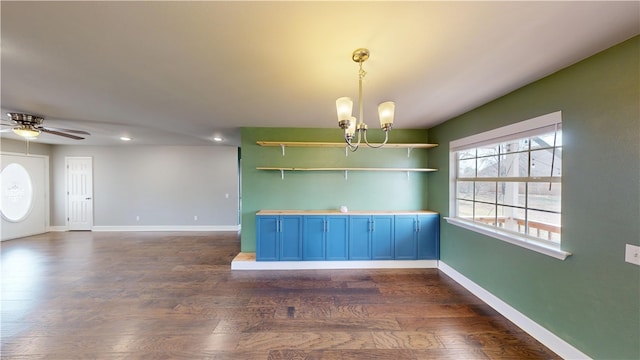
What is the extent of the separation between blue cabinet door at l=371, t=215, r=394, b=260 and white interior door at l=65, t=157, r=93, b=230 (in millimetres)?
7632

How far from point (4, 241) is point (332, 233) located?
7.53 m

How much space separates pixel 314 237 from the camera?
3670 millimetres

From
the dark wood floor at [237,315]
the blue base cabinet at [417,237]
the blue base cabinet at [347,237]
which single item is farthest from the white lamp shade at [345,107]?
the blue base cabinet at [417,237]

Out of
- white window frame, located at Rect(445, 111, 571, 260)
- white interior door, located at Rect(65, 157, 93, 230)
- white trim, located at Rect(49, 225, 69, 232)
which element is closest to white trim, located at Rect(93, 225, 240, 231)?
white interior door, located at Rect(65, 157, 93, 230)

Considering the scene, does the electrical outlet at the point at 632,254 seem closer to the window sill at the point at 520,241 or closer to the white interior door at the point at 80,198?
the window sill at the point at 520,241

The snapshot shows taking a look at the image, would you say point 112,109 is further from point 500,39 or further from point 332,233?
point 500,39

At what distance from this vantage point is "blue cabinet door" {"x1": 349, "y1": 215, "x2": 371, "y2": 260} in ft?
12.1

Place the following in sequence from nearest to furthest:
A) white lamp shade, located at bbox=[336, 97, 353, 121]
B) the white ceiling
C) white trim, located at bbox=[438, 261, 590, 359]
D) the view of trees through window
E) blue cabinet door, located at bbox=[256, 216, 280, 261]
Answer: the white ceiling, white lamp shade, located at bbox=[336, 97, 353, 121], white trim, located at bbox=[438, 261, 590, 359], the view of trees through window, blue cabinet door, located at bbox=[256, 216, 280, 261]

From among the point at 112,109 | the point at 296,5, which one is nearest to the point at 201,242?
the point at 112,109

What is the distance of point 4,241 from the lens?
201 inches

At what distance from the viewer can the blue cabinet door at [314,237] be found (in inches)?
144

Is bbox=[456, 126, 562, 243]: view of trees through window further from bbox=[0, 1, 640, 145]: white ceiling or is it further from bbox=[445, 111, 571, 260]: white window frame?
bbox=[0, 1, 640, 145]: white ceiling

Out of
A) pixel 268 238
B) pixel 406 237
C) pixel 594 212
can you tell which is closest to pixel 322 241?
pixel 268 238

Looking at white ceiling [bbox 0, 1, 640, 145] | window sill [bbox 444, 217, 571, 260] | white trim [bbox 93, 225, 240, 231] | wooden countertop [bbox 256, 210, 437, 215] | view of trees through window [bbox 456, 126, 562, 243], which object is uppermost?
white ceiling [bbox 0, 1, 640, 145]
